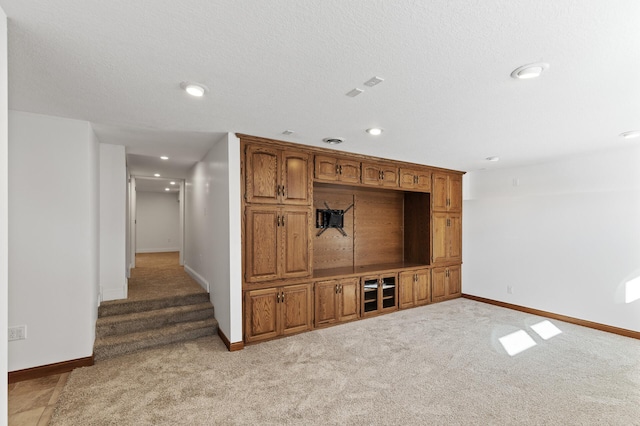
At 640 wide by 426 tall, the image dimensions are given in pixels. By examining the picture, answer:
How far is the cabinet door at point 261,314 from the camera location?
3.54 metres

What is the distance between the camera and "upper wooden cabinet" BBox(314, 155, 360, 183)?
412cm

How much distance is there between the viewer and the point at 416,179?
5.17 meters

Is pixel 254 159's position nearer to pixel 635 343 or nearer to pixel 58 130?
pixel 58 130

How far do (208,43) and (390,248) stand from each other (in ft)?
15.4

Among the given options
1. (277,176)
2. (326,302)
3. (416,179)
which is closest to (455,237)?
(416,179)

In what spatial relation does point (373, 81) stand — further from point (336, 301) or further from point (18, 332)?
point (18, 332)

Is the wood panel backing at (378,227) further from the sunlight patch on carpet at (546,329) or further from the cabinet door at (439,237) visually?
the sunlight patch on carpet at (546,329)

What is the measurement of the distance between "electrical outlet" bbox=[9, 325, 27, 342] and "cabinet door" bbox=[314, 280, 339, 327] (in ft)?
9.68

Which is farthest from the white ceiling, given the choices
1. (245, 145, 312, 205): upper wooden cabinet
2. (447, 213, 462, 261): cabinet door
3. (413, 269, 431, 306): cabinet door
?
(413, 269, 431, 306): cabinet door

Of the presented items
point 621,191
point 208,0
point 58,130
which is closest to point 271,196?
point 58,130

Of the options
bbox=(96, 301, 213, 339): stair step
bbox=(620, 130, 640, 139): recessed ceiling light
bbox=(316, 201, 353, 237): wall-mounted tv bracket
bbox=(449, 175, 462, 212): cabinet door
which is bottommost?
bbox=(96, 301, 213, 339): stair step

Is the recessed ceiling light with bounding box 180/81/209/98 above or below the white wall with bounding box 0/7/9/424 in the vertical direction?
above

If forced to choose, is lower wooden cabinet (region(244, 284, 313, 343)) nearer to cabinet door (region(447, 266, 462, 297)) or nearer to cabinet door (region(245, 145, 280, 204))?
cabinet door (region(245, 145, 280, 204))

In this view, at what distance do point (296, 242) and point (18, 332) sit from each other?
2801 mm
